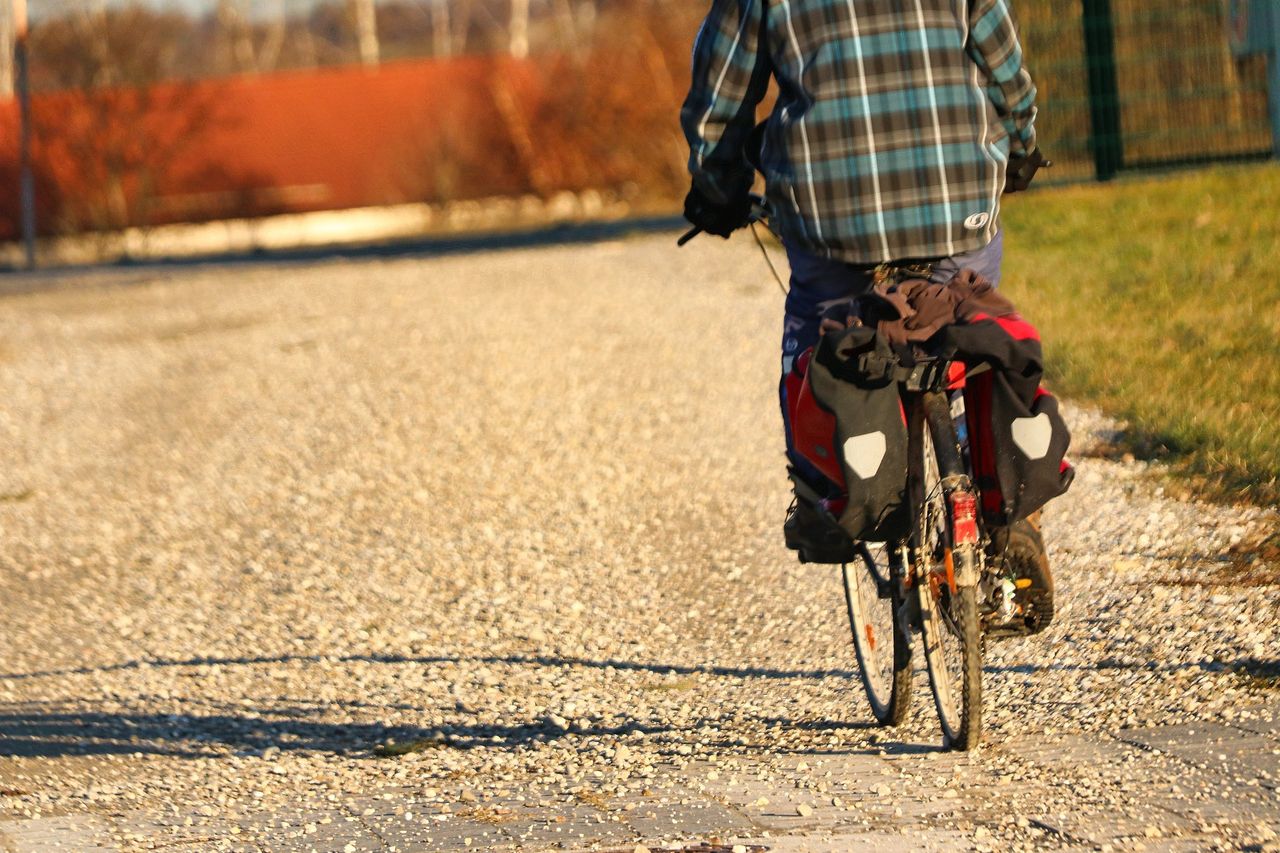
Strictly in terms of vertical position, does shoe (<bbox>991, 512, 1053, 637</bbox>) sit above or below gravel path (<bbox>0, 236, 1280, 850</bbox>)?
above

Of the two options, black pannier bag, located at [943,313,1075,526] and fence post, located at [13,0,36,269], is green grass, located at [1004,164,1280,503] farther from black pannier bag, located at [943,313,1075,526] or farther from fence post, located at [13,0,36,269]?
fence post, located at [13,0,36,269]

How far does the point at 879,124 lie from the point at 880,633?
5.02 feet

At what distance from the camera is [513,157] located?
31125 millimetres

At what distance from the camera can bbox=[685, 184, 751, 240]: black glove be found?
4.23 meters

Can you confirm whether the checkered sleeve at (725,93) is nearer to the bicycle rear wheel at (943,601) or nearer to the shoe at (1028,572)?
the bicycle rear wheel at (943,601)

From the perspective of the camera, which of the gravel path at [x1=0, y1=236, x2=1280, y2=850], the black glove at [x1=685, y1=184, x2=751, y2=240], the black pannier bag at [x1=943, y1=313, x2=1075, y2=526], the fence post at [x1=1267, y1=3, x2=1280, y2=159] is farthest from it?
the fence post at [x1=1267, y1=3, x2=1280, y2=159]

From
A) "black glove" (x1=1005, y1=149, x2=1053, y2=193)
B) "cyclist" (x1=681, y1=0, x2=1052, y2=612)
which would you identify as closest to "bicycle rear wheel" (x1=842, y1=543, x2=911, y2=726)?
"cyclist" (x1=681, y1=0, x2=1052, y2=612)

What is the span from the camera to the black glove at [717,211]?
13.9ft

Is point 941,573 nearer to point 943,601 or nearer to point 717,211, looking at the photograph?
point 943,601

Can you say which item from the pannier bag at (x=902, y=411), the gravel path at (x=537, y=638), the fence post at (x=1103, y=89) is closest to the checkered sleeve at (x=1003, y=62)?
the pannier bag at (x=902, y=411)

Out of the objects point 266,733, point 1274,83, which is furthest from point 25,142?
point 266,733

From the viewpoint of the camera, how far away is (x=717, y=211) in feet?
14.0

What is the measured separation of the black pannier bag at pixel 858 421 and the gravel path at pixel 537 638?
0.71m

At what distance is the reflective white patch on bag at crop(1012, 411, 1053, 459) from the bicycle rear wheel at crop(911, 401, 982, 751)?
0.15 meters
